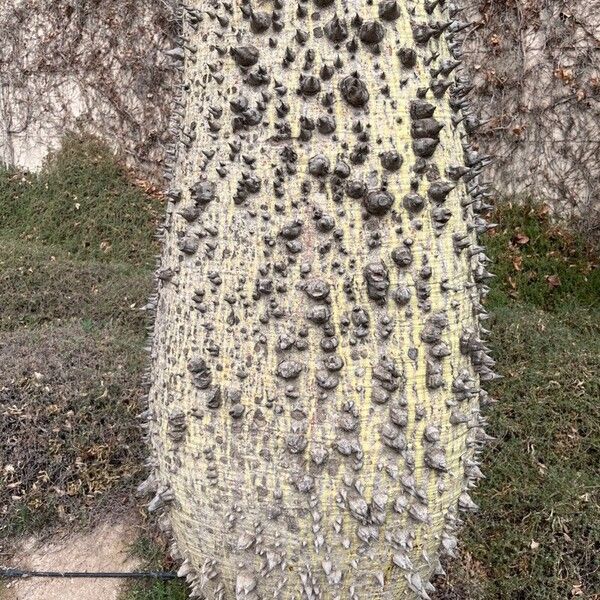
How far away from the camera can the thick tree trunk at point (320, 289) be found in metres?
1.19

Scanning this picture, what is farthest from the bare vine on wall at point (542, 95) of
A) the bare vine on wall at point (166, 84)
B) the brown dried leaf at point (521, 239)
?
the brown dried leaf at point (521, 239)

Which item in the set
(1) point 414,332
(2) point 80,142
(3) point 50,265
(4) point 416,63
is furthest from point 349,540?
(2) point 80,142

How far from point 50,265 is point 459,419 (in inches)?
159

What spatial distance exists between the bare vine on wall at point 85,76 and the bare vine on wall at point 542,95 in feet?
10.1

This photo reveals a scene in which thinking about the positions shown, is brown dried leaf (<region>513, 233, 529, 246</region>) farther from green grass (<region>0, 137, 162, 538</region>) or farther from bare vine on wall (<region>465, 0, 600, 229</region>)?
green grass (<region>0, 137, 162, 538</region>)

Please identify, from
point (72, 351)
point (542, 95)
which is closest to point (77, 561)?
point (72, 351)

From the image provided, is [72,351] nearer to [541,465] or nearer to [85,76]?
[541,465]

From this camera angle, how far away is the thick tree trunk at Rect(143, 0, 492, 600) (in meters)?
1.19

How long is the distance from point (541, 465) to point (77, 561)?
76.5 inches

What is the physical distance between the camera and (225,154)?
124cm

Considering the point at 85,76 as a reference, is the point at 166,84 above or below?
below

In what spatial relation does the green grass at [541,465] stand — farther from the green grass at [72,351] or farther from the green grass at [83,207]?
the green grass at [83,207]

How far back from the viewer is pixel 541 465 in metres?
2.64

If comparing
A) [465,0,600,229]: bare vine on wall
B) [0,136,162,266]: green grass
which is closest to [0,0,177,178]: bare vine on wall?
[0,136,162,266]: green grass
